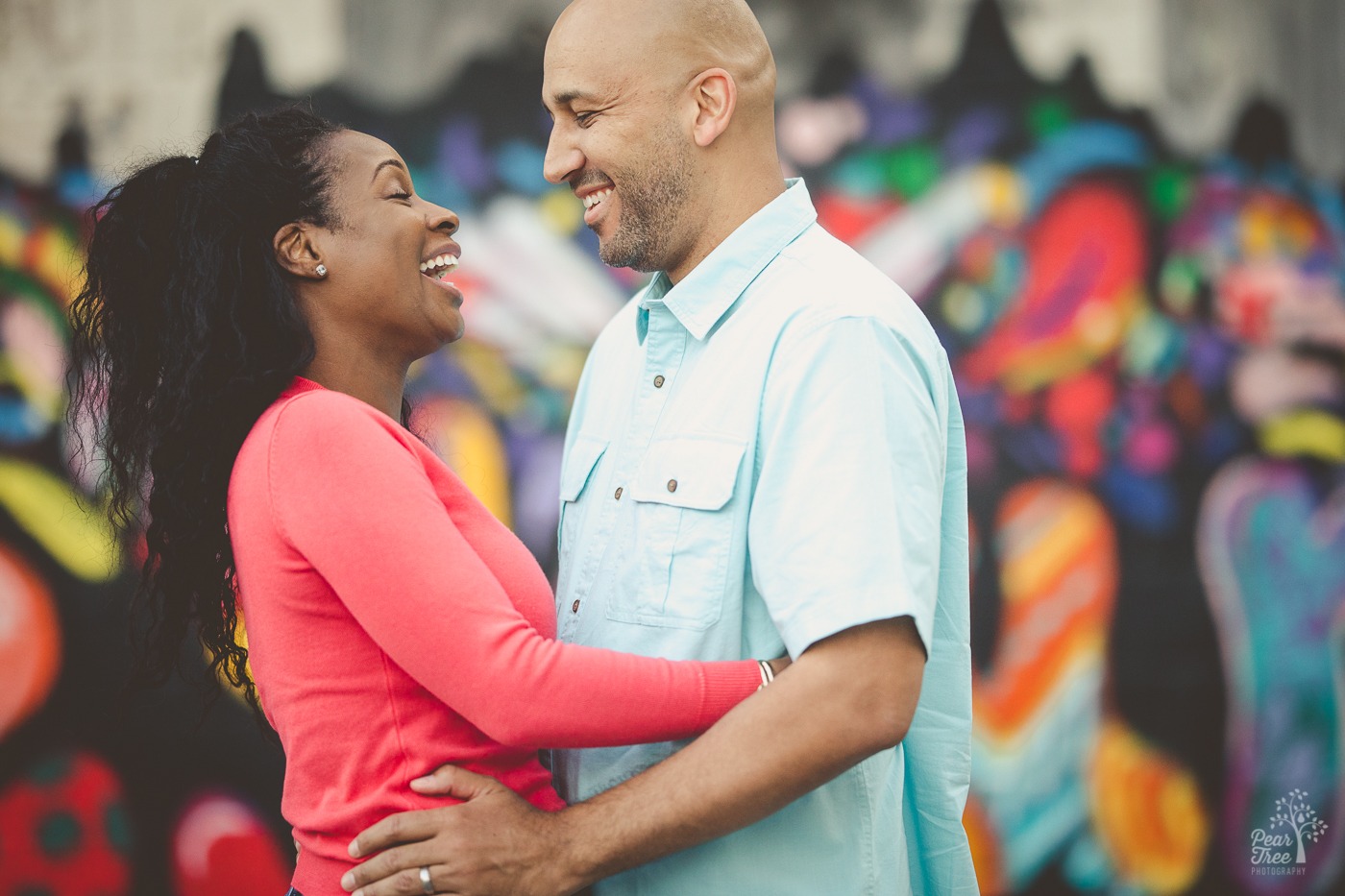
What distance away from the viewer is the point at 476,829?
1482 mm

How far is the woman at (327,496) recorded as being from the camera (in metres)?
1.47

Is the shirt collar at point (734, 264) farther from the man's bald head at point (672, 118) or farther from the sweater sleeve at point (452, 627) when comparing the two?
the sweater sleeve at point (452, 627)

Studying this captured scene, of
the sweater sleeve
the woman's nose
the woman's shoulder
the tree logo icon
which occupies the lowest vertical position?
the tree logo icon

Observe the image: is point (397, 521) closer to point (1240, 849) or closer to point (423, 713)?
point (423, 713)

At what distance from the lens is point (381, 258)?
6.16 ft

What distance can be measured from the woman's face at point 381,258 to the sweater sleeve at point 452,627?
39 cm

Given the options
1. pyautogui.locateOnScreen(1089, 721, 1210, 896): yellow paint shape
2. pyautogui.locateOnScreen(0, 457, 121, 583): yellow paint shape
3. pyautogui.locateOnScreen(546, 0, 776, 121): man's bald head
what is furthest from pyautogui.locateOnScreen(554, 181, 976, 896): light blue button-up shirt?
pyautogui.locateOnScreen(0, 457, 121, 583): yellow paint shape

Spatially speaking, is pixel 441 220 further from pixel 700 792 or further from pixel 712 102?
pixel 700 792

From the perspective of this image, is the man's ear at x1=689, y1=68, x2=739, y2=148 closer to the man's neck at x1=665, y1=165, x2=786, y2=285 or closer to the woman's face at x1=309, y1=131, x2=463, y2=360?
the man's neck at x1=665, y1=165, x2=786, y2=285

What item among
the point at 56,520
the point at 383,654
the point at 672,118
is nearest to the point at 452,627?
the point at 383,654

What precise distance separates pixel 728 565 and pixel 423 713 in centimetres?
47

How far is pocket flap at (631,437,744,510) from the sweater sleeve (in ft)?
0.80

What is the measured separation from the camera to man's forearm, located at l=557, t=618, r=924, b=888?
1.45 m

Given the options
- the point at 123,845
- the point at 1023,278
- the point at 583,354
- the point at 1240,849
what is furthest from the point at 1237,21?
the point at 123,845
